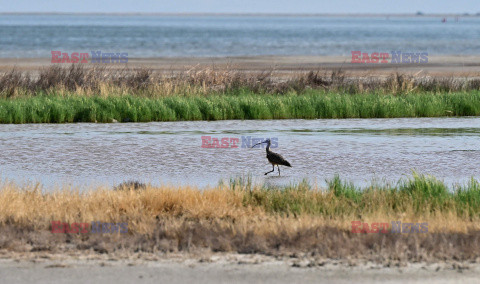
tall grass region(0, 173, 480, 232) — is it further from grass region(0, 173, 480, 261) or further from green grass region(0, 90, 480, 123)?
green grass region(0, 90, 480, 123)

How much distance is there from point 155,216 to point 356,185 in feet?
14.0

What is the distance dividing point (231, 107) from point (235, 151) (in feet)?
21.6

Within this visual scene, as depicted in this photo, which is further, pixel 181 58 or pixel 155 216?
pixel 181 58

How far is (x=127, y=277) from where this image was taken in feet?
26.2

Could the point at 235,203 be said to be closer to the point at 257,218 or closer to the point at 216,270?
the point at 257,218

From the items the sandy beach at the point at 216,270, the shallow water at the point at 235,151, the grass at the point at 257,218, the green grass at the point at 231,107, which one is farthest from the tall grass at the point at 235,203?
the green grass at the point at 231,107

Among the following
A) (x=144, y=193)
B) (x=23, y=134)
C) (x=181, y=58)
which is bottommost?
(x=144, y=193)

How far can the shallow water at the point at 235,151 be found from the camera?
1517 centimetres

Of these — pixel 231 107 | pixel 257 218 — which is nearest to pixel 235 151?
pixel 231 107

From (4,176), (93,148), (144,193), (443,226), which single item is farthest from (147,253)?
(93,148)

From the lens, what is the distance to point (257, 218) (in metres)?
10.3

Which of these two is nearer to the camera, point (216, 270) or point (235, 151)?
point (216, 270)

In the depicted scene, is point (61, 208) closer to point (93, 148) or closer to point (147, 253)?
point (147, 253)

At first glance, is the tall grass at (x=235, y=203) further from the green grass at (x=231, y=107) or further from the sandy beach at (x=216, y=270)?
the green grass at (x=231, y=107)
